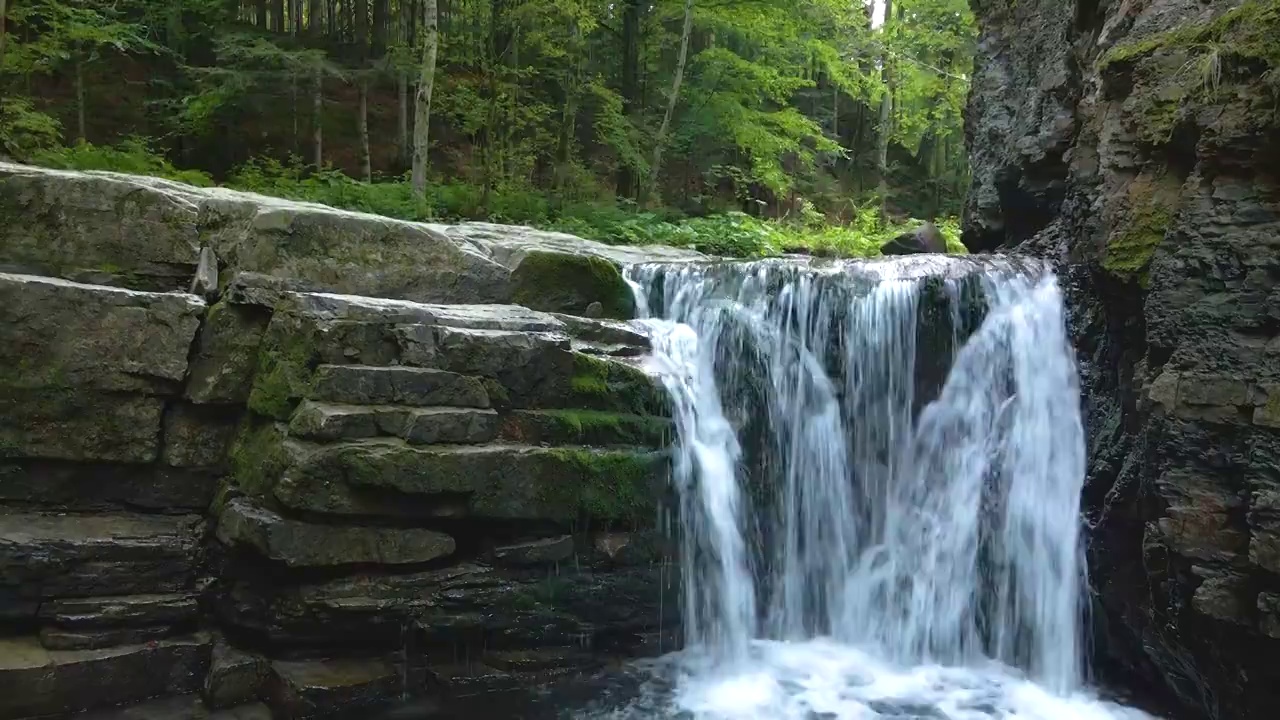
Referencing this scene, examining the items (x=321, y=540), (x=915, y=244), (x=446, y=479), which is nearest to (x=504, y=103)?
(x=915, y=244)

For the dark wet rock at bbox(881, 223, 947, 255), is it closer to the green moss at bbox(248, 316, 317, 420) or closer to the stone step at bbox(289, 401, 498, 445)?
the stone step at bbox(289, 401, 498, 445)

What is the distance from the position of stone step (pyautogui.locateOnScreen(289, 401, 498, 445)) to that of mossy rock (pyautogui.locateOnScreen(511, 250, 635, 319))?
2234 mm

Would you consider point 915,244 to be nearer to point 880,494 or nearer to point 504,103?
point 880,494

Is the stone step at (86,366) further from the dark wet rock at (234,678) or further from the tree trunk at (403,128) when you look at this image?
the tree trunk at (403,128)

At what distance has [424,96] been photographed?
1221cm

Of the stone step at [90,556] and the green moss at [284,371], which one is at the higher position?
the green moss at [284,371]

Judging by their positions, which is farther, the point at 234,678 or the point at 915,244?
the point at 915,244

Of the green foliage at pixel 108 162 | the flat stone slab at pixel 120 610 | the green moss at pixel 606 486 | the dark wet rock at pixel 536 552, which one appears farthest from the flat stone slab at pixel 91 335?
the green foliage at pixel 108 162

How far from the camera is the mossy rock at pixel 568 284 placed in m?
7.75

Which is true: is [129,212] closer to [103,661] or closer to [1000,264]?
[103,661]

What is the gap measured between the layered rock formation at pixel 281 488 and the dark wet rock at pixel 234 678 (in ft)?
0.05

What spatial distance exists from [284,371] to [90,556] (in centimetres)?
165

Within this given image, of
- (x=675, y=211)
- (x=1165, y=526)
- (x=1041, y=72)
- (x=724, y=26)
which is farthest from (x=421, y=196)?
(x=1165, y=526)

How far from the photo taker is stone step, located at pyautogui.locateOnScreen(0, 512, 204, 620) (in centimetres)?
511
